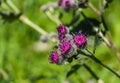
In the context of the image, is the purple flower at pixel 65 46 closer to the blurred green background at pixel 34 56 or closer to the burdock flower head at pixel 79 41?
the burdock flower head at pixel 79 41

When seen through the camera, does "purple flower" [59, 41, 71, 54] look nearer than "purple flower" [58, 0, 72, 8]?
Yes

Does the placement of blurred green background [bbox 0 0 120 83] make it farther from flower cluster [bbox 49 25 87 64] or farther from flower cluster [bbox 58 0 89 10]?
flower cluster [bbox 49 25 87 64]

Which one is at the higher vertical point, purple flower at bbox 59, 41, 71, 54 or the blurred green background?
the blurred green background

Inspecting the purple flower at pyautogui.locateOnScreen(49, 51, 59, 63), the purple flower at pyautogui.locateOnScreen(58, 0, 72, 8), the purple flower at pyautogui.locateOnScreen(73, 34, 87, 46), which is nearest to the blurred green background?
the purple flower at pyautogui.locateOnScreen(58, 0, 72, 8)

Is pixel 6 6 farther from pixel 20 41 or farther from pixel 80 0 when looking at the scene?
pixel 20 41

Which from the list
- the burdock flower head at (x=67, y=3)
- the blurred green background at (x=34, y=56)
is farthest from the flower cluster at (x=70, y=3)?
the blurred green background at (x=34, y=56)

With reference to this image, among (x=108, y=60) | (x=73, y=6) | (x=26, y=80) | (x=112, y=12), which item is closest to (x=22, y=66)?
(x=26, y=80)

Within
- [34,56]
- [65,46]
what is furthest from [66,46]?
[34,56]
